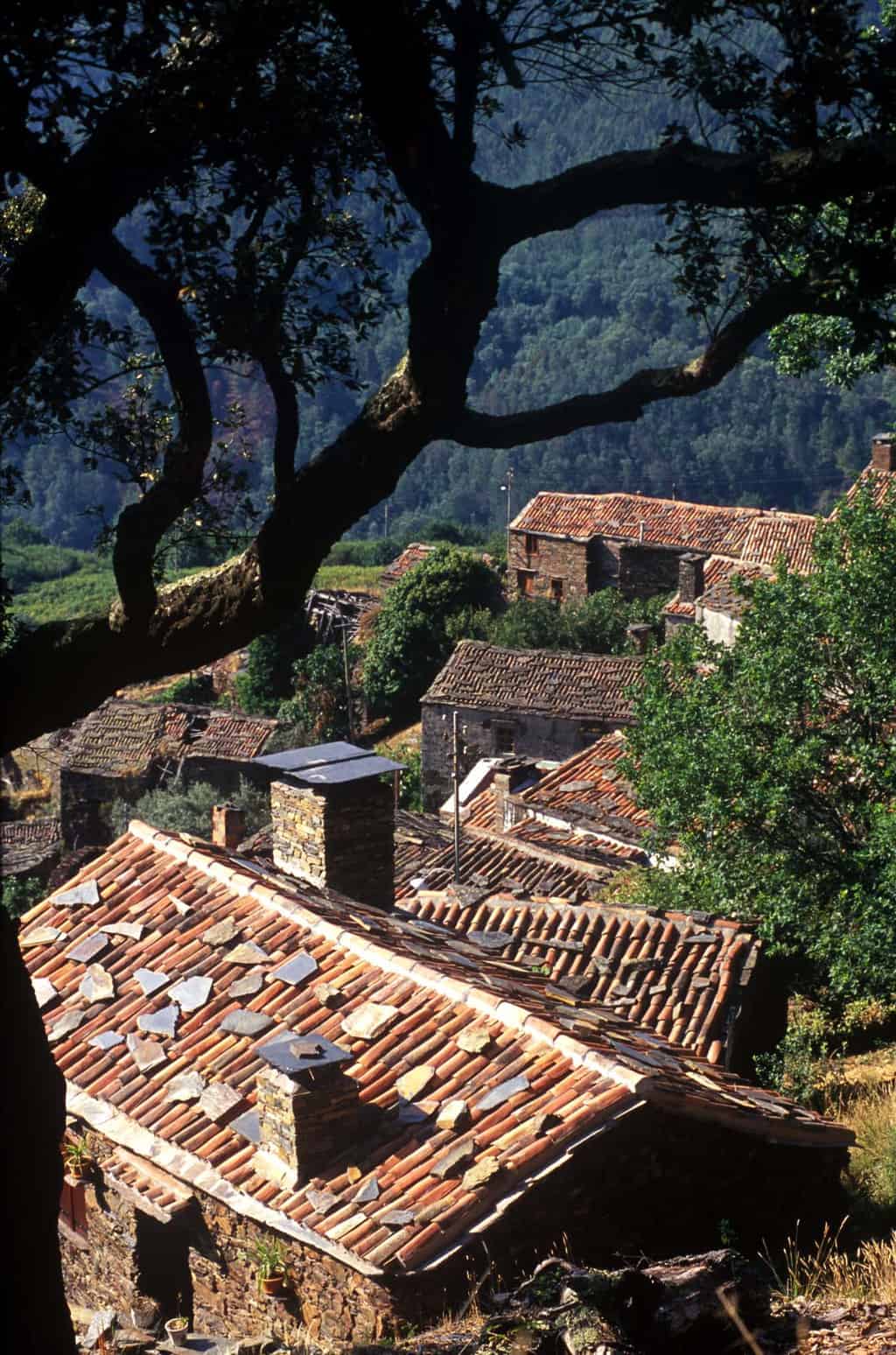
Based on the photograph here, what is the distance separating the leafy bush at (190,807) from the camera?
39.4 metres

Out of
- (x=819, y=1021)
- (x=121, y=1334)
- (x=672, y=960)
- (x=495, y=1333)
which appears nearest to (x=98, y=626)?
(x=495, y=1333)

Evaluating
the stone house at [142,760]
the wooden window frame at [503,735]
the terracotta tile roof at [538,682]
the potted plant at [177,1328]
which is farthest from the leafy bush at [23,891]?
the potted plant at [177,1328]

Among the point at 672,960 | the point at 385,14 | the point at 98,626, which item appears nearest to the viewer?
the point at 385,14

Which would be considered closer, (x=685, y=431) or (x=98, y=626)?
(x=98, y=626)

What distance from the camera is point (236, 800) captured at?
41812 mm

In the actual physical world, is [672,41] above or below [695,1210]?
above

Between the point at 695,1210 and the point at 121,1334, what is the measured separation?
11.8 feet

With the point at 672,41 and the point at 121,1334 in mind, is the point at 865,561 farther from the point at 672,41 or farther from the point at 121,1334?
the point at 121,1334

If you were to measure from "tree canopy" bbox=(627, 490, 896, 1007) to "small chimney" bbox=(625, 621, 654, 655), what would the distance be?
3060cm

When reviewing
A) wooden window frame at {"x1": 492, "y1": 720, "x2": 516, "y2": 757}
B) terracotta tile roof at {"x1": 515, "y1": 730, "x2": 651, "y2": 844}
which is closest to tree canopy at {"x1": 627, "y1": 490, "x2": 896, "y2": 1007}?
terracotta tile roof at {"x1": 515, "y1": 730, "x2": 651, "y2": 844}

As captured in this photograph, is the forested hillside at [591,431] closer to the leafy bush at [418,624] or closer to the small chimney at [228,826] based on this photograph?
the leafy bush at [418,624]

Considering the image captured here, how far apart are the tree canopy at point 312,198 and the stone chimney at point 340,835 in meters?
5.98

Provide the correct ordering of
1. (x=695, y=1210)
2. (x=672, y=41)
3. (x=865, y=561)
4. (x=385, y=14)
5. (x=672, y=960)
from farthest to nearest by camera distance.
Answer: (x=865, y=561)
(x=672, y=960)
(x=695, y=1210)
(x=672, y=41)
(x=385, y=14)

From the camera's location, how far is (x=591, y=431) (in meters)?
130
